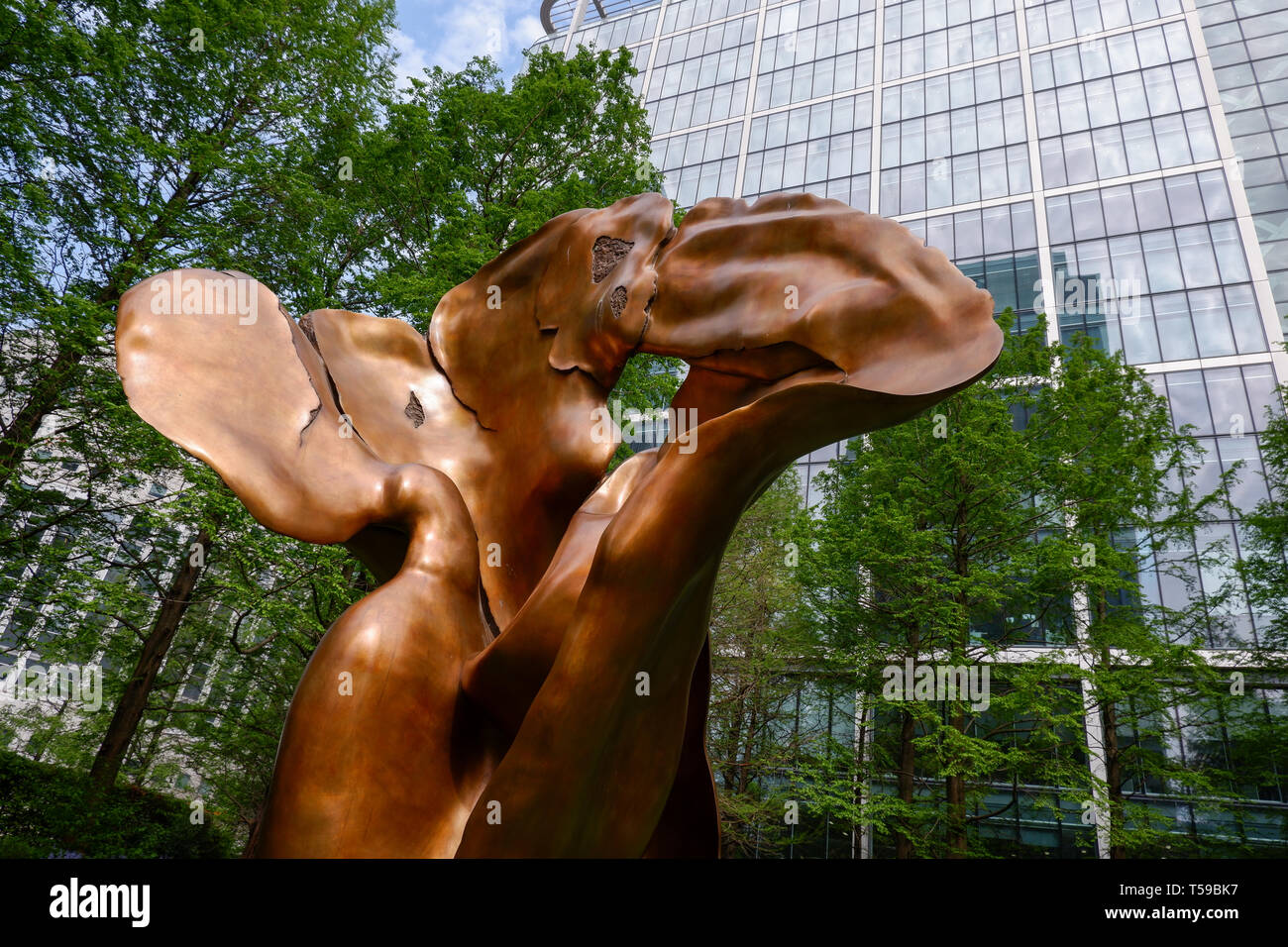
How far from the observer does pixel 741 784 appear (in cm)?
1431

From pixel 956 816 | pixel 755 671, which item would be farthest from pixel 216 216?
pixel 956 816

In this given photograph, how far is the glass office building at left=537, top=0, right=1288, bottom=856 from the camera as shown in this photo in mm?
24172

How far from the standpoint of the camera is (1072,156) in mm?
29125

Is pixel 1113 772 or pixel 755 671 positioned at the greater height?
pixel 755 671

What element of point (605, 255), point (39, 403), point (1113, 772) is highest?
point (39, 403)

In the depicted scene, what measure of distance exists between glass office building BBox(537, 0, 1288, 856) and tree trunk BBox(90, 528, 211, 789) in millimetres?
18936

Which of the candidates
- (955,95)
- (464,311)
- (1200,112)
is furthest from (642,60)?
(464,311)

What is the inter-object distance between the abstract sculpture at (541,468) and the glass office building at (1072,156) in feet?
61.7

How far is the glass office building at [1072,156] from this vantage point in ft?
79.3

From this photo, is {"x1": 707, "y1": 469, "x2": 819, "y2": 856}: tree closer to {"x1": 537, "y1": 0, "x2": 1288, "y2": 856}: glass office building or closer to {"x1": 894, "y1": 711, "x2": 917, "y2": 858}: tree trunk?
{"x1": 894, "y1": 711, "x2": 917, "y2": 858}: tree trunk

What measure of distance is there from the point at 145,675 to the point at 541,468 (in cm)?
959

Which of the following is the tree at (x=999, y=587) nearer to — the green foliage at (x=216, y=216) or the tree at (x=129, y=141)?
the green foliage at (x=216, y=216)

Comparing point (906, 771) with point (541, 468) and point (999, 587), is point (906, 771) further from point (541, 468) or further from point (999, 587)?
point (541, 468)
